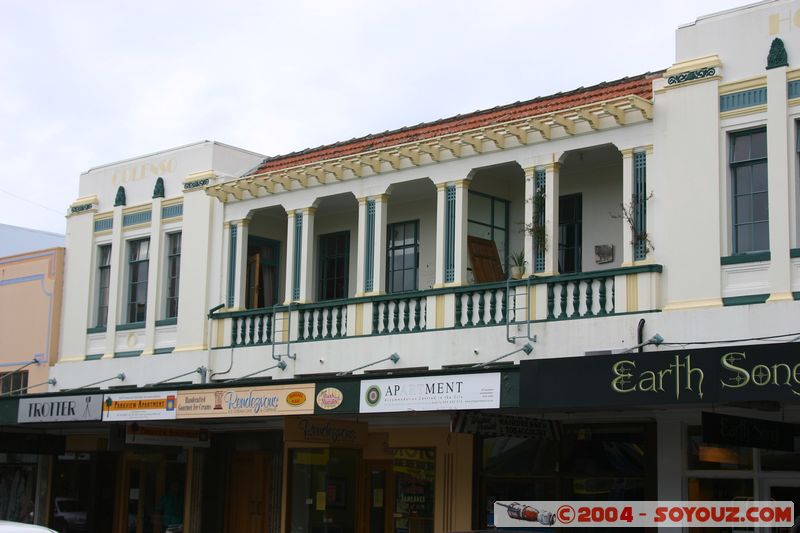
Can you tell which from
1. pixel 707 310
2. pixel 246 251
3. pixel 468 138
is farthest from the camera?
pixel 246 251

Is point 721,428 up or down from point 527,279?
down

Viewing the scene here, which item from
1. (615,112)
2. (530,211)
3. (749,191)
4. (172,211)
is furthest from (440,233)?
(172,211)

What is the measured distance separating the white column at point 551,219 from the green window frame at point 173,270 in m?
8.76

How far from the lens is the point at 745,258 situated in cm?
1573

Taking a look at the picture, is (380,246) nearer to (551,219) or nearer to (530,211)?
(530,211)

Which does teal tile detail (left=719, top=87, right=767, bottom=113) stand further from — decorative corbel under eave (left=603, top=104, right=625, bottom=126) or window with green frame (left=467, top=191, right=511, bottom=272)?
window with green frame (left=467, top=191, right=511, bottom=272)

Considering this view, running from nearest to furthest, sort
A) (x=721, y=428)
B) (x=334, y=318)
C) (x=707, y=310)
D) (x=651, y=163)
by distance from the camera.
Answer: (x=721, y=428) → (x=707, y=310) → (x=651, y=163) → (x=334, y=318)

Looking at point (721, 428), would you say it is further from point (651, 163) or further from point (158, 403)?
point (158, 403)

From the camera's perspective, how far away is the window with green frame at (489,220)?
2017 centimetres

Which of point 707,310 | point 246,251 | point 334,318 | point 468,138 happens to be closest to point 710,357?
point 707,310

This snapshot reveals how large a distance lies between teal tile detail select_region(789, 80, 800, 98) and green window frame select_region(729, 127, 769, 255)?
56cm

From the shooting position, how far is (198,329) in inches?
898

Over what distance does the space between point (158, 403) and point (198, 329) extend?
332 cm

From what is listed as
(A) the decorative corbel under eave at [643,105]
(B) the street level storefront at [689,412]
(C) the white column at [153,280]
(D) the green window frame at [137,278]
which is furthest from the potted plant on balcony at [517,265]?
(D) the green window frame at [137,278]
